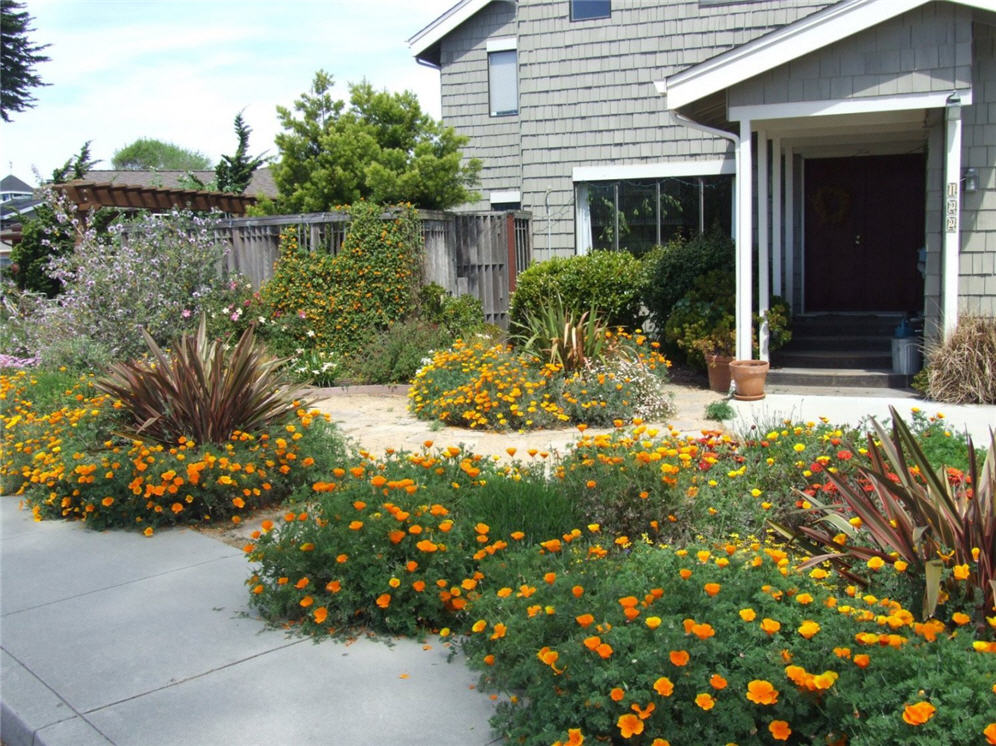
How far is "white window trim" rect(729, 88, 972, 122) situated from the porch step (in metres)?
2.76

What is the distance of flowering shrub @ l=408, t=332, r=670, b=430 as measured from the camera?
28.2ft

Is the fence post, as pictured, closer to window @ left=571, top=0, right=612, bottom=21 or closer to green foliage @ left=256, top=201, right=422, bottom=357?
green foliage @ left=256, top=201, right=422, bottom=357

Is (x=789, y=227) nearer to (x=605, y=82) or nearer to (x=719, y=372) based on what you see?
(x=719, y=372)

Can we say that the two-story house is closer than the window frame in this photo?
Yes

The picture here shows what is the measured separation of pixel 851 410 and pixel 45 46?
31.8 meters

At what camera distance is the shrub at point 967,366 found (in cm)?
906

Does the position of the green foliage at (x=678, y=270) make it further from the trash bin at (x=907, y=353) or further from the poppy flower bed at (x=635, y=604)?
the poppy flower bed at (x=635, y=604)

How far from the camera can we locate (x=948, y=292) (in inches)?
371

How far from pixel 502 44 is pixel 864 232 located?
738cm

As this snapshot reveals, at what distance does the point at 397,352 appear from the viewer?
11266mm

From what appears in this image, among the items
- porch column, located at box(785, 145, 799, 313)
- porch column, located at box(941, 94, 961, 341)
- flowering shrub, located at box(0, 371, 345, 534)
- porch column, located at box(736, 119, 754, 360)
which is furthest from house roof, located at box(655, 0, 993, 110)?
flowering shrub, located at box(0, 371, 345, 534)

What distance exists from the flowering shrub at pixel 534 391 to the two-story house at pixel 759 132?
163cm

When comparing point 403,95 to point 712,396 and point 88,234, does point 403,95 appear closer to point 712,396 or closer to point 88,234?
point 88,234

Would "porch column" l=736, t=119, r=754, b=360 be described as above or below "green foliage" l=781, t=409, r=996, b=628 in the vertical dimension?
above
